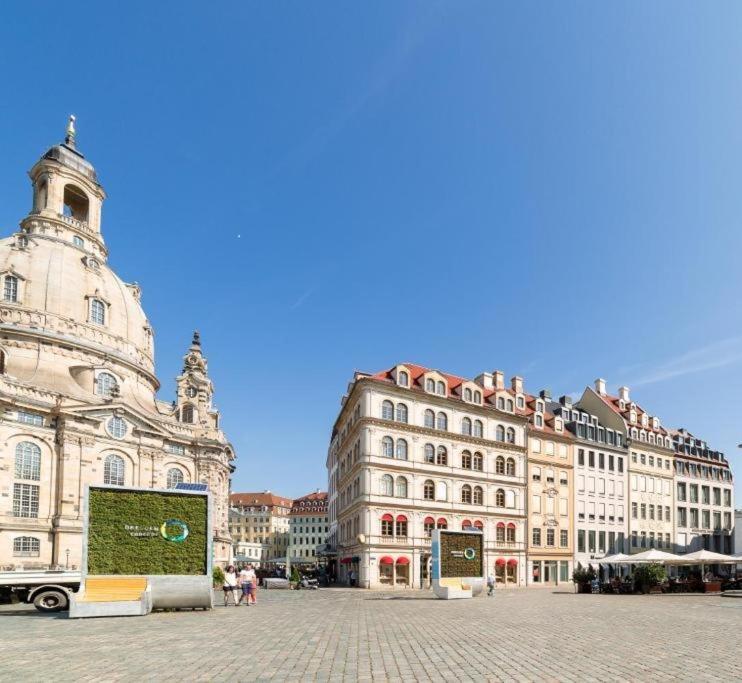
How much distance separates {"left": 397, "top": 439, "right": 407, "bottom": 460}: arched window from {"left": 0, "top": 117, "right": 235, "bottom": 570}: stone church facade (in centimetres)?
1959

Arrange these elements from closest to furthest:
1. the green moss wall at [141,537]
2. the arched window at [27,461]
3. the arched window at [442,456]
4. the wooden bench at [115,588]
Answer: the wooden bench at [115,588]
the green moss wall at [141,537]
the arched window at [27,461]
the arched window at [442,456]

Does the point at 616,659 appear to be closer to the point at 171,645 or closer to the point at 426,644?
the point at 426,644

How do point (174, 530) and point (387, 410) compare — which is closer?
point (174, 530)

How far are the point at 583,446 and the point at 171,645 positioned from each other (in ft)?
209

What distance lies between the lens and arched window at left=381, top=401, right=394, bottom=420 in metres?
56.2

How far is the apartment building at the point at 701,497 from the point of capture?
Answer: 82.1 metres

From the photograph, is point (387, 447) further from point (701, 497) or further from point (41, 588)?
point (701, 497)

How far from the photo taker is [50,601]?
→ 990 inches

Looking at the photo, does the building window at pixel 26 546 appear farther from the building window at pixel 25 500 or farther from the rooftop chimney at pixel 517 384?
the rooftop chimney at pixel 517 384

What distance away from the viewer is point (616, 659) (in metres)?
13.2

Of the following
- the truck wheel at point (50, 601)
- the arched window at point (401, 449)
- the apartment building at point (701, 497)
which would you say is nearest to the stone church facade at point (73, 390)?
the arched window at point (401, 449)

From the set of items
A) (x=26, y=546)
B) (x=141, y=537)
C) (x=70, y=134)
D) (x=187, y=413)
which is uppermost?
(x=70, y=134)

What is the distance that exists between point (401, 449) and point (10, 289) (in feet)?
135

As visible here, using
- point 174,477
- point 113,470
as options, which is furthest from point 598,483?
point 113,470
